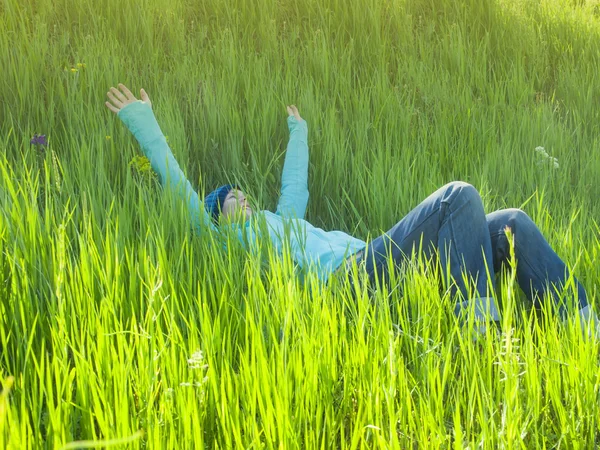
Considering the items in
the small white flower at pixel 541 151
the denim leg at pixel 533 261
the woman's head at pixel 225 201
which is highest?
the woman's head at pixel 225 201

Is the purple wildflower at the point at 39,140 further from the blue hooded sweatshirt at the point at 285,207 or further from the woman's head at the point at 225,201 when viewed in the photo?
the woman's head at the point at 225,201

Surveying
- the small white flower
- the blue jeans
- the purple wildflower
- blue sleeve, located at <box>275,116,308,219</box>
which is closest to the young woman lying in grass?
the blue jeans

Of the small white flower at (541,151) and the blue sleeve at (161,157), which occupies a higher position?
the blue sleeve at (161,157)

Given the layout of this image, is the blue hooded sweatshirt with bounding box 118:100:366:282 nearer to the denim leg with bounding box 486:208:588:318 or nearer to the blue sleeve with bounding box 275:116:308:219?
the blue sleeve with bounding box 275:116:308:219

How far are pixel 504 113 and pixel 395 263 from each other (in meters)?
1.92

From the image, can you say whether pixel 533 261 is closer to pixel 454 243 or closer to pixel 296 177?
pixel 454 243

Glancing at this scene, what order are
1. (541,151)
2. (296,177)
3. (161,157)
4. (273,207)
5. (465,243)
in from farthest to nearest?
(541,151) → (273,207) → (296,177) → (161,157) → (465,243)

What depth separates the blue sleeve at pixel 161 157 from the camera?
2.16m

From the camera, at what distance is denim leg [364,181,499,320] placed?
200 cm

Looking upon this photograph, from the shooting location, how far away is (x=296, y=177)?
2633mm

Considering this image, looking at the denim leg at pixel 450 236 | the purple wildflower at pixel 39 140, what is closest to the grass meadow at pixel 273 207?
the purple wildflower at pixel 39 140

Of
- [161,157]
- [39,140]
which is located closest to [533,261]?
[161,157]

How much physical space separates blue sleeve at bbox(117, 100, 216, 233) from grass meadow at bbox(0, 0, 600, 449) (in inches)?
2.4

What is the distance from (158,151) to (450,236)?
3.70 feet
